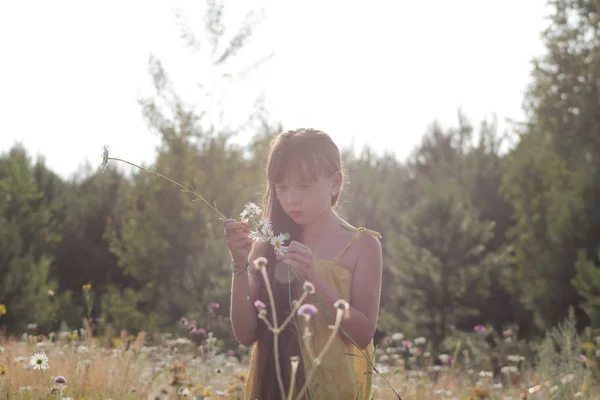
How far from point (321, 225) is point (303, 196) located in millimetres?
225

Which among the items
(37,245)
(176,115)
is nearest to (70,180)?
(37,245)

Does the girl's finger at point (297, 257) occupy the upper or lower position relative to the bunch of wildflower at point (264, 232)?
lower

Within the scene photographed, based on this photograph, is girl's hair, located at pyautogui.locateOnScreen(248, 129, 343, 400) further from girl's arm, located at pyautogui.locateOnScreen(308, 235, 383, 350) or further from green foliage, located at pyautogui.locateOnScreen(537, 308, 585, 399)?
green foliage, located at pyautogui.locateOnScreen(537, 308, 585, 399)

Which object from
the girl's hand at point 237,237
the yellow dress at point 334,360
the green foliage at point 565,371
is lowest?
the green foliage at point 565,371

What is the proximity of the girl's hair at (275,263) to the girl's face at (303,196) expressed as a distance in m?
0.02

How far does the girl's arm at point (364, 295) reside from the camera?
7.61ft

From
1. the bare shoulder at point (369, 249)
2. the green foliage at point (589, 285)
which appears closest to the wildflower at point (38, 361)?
→ the bare shoulder at point (369, 249)

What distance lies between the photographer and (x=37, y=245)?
43.9 ft

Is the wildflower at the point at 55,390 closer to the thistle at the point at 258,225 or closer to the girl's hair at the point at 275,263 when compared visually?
the girl's hair at the point at 275,263

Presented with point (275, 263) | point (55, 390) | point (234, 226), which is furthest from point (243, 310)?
point (55, 390)

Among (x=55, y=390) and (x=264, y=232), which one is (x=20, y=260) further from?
(x=264, y=232)

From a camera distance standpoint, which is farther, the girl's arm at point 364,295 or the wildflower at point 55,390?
the wildflower at point 55,390

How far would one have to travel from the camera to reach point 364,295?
247 centimetres

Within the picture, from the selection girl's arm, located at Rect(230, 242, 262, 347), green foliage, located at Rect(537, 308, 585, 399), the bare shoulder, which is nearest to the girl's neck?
the bare shoulder
